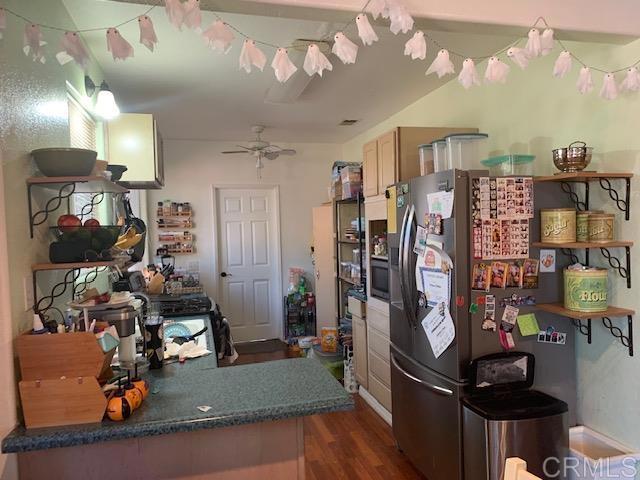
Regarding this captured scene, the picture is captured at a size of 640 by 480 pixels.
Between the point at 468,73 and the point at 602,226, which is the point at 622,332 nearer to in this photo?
the point at 602,226

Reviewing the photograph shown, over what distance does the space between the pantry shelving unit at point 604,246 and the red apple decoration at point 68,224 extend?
2.04 metres

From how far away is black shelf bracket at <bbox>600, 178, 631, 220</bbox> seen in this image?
1.97 metres

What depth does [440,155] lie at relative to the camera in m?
2.55

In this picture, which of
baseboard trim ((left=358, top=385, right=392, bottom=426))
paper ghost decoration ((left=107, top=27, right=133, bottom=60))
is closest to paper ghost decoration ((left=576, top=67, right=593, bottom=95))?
paper ghost decoration ((left=107, top=27, right=133, bottom=60))

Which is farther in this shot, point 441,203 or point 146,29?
point 441,203

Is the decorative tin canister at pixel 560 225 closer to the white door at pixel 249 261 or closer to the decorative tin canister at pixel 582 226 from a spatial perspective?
the decorative tin canister at pixel 582 226

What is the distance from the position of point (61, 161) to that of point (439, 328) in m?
1.85

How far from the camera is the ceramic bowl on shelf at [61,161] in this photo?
4.73 ft

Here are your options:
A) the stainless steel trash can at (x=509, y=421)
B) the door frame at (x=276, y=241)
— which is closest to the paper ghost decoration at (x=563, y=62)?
the stainless steel trash can at (x=509, y=421)

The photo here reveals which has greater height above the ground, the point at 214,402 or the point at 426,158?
the point at 426,158

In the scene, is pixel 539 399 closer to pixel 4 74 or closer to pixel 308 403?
pixel 308 403

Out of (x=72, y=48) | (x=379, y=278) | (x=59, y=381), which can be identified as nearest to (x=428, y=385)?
(x=379, y=278)

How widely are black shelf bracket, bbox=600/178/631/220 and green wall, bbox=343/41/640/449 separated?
0.10ft

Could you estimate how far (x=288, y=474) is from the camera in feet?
4.89
